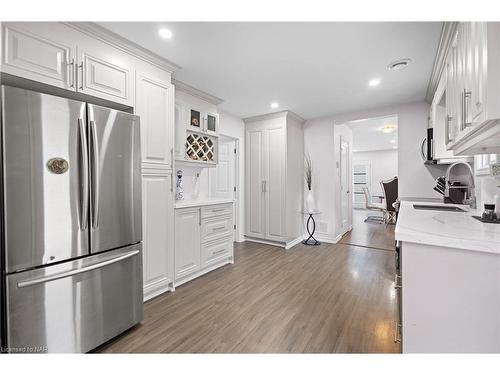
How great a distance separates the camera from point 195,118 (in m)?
3.06

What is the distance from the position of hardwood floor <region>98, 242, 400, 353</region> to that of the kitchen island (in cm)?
62

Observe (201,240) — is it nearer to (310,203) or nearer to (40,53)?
(40,53)

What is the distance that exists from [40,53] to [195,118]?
169 centimetres

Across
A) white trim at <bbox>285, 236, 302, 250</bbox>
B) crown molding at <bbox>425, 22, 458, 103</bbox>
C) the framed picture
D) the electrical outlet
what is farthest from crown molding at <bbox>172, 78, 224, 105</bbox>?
the electrical outlet

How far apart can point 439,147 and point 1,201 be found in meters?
3.77

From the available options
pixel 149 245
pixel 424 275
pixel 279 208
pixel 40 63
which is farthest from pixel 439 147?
pixel 40 63

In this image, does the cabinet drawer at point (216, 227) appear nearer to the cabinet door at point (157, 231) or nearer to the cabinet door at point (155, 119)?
the cabinet door at point (157, 231)

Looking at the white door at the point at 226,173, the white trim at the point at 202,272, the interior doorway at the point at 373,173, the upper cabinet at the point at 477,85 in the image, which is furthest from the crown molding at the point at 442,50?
the white trim at the point at 202,272

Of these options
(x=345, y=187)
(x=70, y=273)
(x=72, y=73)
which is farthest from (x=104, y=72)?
(x=345, y=187)

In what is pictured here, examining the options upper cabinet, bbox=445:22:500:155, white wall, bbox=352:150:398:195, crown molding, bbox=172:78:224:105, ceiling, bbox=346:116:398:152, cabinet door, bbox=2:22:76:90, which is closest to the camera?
upper cabinet, bbox=445:22:500:155

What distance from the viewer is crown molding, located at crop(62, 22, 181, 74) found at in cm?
172

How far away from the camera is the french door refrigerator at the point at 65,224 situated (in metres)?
1.27

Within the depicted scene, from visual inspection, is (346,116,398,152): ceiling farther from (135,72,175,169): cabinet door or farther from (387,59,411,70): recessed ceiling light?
(135,72,175,169): cabinet door

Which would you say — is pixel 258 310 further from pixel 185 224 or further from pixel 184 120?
pixel 184 120
